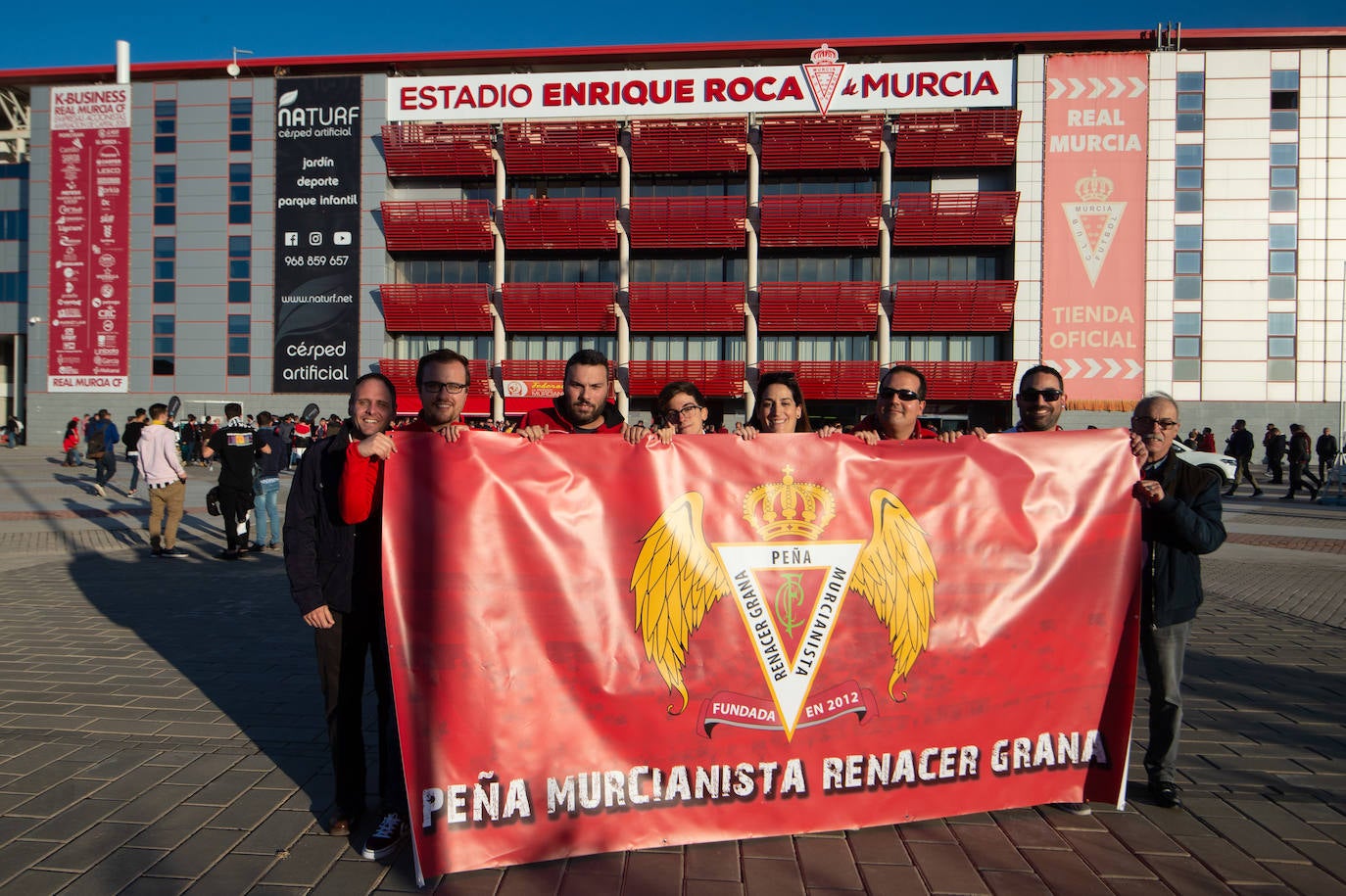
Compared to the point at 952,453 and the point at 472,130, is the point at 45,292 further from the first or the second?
the point at 952,453

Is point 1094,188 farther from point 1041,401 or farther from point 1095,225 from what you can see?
point 1041,401

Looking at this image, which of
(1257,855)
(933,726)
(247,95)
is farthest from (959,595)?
(247,95)

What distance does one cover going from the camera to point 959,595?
3.61m

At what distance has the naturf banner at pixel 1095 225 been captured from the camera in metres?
37.0

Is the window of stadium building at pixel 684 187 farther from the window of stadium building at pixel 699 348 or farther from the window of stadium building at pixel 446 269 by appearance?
the window of stadium building at pixel 446 269

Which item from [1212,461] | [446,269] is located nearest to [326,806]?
[1212,461]

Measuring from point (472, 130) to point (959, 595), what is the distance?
134 feet

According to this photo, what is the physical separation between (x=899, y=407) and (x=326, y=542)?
2.72 metres

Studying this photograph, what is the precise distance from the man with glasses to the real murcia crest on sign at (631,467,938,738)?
1.10m

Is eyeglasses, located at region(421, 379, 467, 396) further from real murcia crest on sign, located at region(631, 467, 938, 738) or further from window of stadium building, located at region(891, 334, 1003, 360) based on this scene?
window of stadium building, located at region(891, 334, 1003, 360)

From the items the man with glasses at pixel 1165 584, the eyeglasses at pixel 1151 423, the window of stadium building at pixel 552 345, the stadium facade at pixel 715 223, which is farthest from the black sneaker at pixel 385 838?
the window of stadium building at pixel 552 345

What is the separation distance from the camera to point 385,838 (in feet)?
10.7

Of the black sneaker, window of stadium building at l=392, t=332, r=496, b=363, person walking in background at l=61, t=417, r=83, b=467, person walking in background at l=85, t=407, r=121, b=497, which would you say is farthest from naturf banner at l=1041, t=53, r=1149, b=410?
person walking in background at l=61, t=417, r=83, b=467

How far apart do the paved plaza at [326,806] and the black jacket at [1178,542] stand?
0.91 meters
